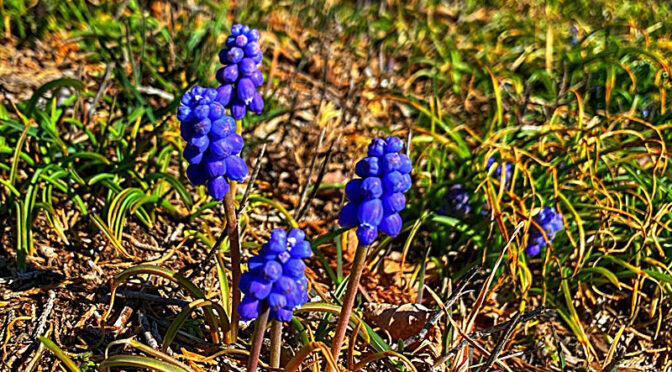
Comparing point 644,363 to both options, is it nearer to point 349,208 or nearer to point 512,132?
point 512,132

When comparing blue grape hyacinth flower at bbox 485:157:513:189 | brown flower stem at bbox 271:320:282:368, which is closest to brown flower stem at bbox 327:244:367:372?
brown flower stem at bbox 271:320:282:368

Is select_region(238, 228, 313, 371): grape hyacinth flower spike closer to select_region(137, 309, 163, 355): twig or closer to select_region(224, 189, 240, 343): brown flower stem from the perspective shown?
select_region(224, 189, 240, 343): brown flower stem

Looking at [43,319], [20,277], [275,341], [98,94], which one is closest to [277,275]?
[275,341]

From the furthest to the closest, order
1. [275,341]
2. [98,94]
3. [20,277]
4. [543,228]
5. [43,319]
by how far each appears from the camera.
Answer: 1. [98,94]
2. [543,228]
3. [20,277]
4. [43,319]
5. [275,341]

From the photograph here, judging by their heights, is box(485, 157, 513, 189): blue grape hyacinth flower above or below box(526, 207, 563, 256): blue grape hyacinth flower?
above

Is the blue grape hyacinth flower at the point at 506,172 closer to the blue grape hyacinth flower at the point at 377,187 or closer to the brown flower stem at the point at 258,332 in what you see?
the blue grape hyacinth flower at the point at 377,187

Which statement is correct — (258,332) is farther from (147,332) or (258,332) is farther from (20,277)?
(20,277)

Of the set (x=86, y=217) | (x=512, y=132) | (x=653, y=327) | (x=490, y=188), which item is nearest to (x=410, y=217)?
(x=490, y=188)
